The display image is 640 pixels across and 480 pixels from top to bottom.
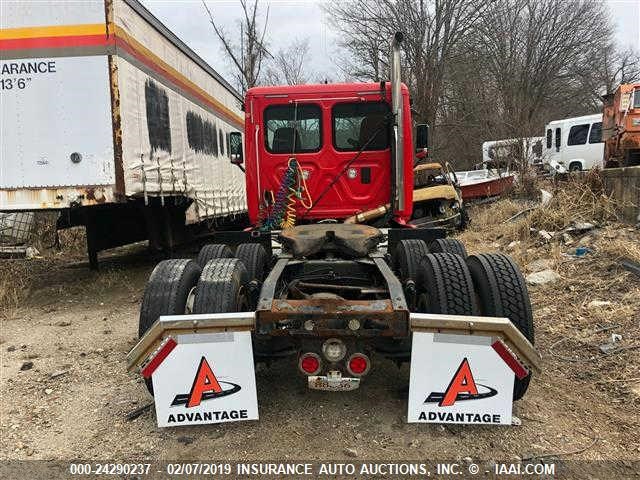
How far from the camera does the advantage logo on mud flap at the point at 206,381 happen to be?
3027 mm

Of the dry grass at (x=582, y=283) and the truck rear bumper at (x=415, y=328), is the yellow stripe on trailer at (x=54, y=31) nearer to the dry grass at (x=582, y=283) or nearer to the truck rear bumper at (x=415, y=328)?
the truck rear bumper at (x=415, y=328)

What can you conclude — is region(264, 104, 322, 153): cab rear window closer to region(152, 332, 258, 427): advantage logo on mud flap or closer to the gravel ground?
the gravel ground

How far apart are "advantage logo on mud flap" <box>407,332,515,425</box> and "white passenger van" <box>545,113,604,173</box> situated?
18.0m

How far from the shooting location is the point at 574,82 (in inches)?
1224

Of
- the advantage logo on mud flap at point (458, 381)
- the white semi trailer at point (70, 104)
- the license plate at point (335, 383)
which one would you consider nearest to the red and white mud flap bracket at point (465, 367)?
the advantage logo on mud flap at point (458, 381)

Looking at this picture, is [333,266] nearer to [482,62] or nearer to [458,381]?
[458,381]

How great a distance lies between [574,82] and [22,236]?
106 ft

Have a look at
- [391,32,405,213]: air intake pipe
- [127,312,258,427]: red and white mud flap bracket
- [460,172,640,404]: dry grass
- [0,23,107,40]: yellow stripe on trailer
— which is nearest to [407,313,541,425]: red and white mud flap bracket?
[127,312,258,427]: red and white mud flap bracket

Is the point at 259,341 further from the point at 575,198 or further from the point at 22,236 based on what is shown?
the point at 575,198

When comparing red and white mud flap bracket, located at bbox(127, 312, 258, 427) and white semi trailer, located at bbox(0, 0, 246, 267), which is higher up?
white semi trailer, located at bbox(0, 0, 246, 267)

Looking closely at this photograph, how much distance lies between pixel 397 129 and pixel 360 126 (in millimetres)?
533

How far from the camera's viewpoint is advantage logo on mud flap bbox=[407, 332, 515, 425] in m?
2.94

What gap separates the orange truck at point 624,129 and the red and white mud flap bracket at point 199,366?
12178 millimetres

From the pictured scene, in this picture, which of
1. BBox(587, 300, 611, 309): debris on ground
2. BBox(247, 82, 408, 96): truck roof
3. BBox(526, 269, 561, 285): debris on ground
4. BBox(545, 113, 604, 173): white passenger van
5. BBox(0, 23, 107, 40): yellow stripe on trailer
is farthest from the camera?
BBox(545, 113, 604, 173): white passenger van
